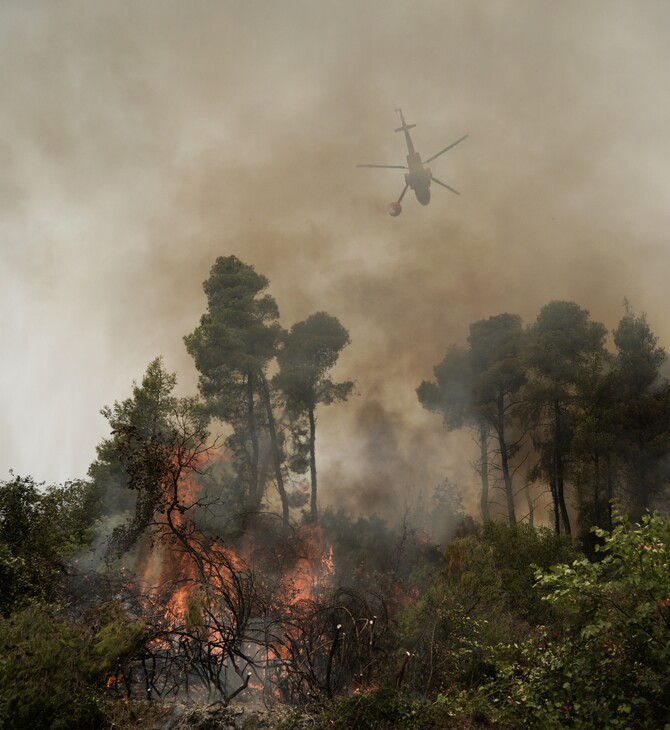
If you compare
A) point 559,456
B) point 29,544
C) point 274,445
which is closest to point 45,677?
point 29,544

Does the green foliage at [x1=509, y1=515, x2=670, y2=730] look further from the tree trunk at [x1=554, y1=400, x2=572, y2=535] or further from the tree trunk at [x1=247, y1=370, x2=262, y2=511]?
the tree trunk at [x1=247, y1=370, x2=262, y2=511]

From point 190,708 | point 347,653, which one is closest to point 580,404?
point 347,653

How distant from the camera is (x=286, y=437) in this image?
3553 centimetres

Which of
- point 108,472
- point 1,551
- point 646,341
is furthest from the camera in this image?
point 108,472

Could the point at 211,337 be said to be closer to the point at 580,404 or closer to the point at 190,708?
the point at 580,404

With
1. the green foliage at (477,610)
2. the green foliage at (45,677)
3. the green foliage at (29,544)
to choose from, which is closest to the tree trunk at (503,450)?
the green foliage at (477,610)

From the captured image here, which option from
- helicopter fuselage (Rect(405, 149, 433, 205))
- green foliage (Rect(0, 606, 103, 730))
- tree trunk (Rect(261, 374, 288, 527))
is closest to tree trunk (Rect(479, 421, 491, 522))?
tree trunk (Rect(261, 374, 288, 527))

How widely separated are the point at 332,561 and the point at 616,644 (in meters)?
22.4

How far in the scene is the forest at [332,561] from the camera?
267 inches

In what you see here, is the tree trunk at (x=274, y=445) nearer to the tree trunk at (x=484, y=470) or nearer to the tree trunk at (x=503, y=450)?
the tree trunk at (x=484, y=470)

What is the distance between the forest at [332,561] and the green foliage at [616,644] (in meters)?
0.03

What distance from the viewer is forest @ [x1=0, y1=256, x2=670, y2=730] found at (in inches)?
267

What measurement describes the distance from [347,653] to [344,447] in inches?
1316

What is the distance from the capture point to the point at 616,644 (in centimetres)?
639
